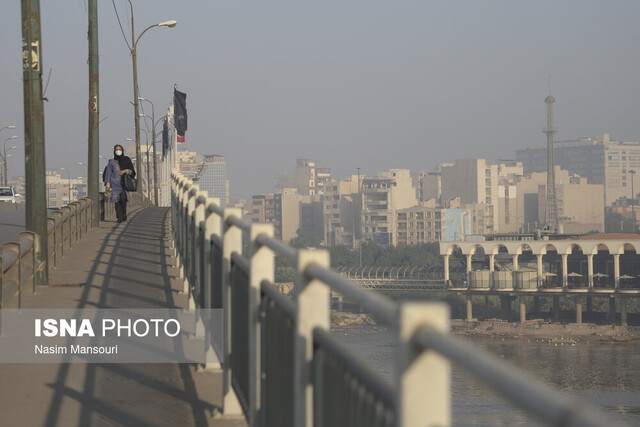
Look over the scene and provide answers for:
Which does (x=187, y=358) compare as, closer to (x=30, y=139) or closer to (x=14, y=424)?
(x=14, y=424)

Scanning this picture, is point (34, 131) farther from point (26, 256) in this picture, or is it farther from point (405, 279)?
point (405, 279)

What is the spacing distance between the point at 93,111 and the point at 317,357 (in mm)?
23445

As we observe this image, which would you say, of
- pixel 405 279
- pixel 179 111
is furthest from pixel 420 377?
pixel 405 279

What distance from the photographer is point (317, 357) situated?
137 inches

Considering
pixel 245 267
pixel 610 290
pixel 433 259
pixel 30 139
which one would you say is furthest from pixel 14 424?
pixel 433 259

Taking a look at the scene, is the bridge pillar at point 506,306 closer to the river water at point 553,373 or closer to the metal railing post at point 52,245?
the river water at point 553,373

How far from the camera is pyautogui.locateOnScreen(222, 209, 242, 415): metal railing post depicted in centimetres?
625

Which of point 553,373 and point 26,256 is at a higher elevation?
point 26,256

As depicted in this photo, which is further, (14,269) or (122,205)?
(122,205)

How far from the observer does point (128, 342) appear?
8648 mm

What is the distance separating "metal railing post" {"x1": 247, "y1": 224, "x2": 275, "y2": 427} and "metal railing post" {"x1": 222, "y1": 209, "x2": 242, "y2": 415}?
Answer: 117 cm

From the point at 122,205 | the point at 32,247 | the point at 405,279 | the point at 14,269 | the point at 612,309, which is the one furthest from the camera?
the point at 405,279

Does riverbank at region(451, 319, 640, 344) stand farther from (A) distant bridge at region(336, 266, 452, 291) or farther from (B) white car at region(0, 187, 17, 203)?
(B) white car at region(0, 187, 17, 203)

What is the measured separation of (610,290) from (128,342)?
437ft
